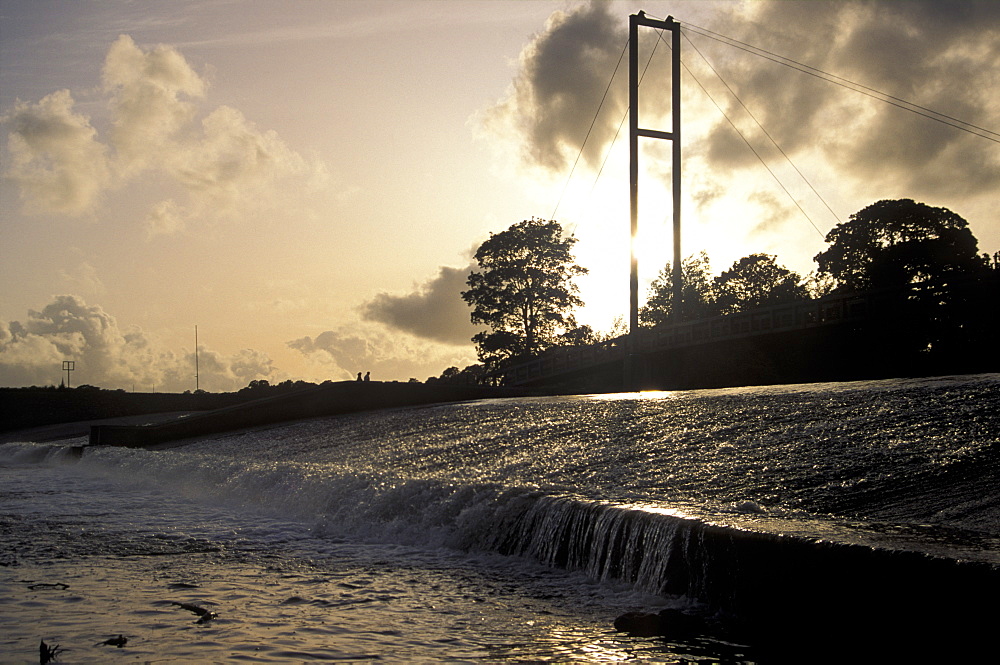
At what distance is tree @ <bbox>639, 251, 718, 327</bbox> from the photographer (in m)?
63.9

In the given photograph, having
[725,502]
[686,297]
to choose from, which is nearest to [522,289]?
[686,297]

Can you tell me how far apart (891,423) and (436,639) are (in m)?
6.76

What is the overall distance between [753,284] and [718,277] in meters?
3.69

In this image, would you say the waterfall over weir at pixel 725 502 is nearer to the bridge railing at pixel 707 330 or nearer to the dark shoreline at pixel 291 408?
the dark shoreline at pixel 291 408

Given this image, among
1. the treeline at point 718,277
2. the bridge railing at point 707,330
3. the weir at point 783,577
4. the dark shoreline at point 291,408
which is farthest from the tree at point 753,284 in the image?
the weir at point 783,577

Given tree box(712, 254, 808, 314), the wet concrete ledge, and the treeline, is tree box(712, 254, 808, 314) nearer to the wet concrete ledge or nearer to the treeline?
the treeline

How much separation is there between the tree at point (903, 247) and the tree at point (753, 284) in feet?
26.6

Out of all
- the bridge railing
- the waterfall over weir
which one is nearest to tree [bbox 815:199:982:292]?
the bridge railing

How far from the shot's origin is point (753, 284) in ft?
214

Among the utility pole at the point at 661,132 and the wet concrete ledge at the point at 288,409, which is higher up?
the utility pole at the point at 661,132

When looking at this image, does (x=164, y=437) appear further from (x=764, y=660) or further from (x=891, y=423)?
(x=764, y=660)

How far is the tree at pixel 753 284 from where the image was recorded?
59.8 m

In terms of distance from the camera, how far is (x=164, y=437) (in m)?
28.1

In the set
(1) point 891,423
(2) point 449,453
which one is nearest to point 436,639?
(1) point 891,423
